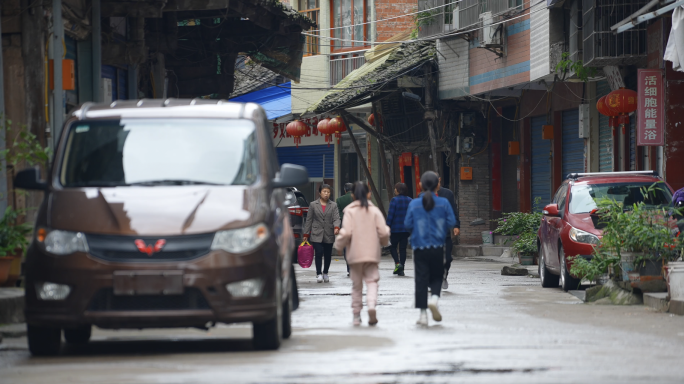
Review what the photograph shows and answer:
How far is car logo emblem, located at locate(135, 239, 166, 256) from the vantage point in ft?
28.3

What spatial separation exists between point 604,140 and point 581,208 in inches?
342

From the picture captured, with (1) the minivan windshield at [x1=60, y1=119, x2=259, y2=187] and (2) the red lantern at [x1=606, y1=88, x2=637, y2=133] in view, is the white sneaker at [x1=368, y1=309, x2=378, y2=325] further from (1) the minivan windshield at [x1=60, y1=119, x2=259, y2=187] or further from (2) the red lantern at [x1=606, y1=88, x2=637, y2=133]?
(2) the red lantern at [x1=606, y1=88, x2=637, y2=133]

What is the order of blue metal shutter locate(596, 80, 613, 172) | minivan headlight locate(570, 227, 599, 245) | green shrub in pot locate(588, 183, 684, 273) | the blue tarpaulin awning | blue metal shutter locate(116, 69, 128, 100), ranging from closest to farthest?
green shrub in pot locate(588, 183, 684, 273) → minivan headlight locate(570, 227, 599, 245) → blue metal shutter locate(116, 69, 128, 100) → blue metal shutter locate(596, 80, 613, 172) → the blue tarpaulin awning

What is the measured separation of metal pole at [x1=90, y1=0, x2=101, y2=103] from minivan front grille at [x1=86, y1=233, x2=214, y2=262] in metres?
8.91

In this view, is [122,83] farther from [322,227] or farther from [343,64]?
[343,64]

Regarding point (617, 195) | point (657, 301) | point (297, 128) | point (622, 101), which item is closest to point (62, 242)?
point (657, 301)

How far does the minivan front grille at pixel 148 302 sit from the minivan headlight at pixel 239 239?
0.40 metres

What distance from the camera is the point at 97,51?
57.1ft

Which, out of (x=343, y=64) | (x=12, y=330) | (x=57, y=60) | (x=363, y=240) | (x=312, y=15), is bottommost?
(x=12, y=330)

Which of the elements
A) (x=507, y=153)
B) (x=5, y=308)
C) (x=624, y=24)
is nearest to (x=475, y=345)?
(x=5, y=308)

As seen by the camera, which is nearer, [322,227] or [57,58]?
[57,58]

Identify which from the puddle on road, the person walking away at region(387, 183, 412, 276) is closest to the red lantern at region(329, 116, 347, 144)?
the person walking away at region(387, 183, 412, 276)

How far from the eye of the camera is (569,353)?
28.9ft

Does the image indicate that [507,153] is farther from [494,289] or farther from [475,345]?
[475,345]
